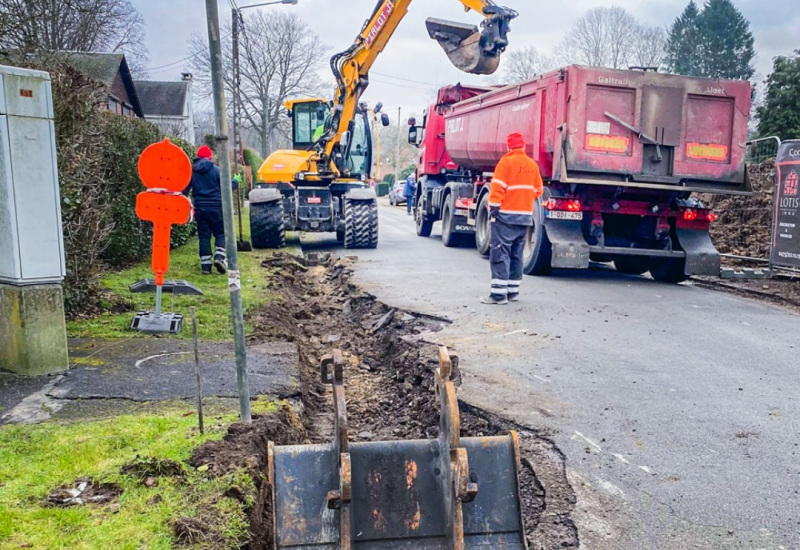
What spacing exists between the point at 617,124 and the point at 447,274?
11.0 feet

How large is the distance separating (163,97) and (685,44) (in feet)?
126

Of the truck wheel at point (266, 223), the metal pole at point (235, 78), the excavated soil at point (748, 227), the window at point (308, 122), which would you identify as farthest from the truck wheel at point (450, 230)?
the metal pole at point (235, 78)

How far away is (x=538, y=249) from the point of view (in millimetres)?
10547

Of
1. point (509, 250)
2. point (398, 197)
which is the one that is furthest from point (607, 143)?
point (398, 197)

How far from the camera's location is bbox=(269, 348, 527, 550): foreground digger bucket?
105 inches

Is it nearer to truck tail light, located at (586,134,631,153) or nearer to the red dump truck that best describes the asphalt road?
the red dump truck

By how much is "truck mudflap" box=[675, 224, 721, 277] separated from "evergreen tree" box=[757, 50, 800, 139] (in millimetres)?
11697

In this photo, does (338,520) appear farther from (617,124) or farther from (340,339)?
(617,124)

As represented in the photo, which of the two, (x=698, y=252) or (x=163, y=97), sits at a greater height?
(x=163, y=97)

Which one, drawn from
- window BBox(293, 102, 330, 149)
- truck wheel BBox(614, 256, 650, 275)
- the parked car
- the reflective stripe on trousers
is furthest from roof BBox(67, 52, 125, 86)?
the reflective stripe on trousers

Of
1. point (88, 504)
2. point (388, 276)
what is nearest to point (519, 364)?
point (88, 504)

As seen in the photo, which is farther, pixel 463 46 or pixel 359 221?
pixel 359 221

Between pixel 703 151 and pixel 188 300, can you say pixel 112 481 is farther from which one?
pixel 703 151

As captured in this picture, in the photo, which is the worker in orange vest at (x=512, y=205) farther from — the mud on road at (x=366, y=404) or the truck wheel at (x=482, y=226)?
the truck wheel at (x=482, y=226)
